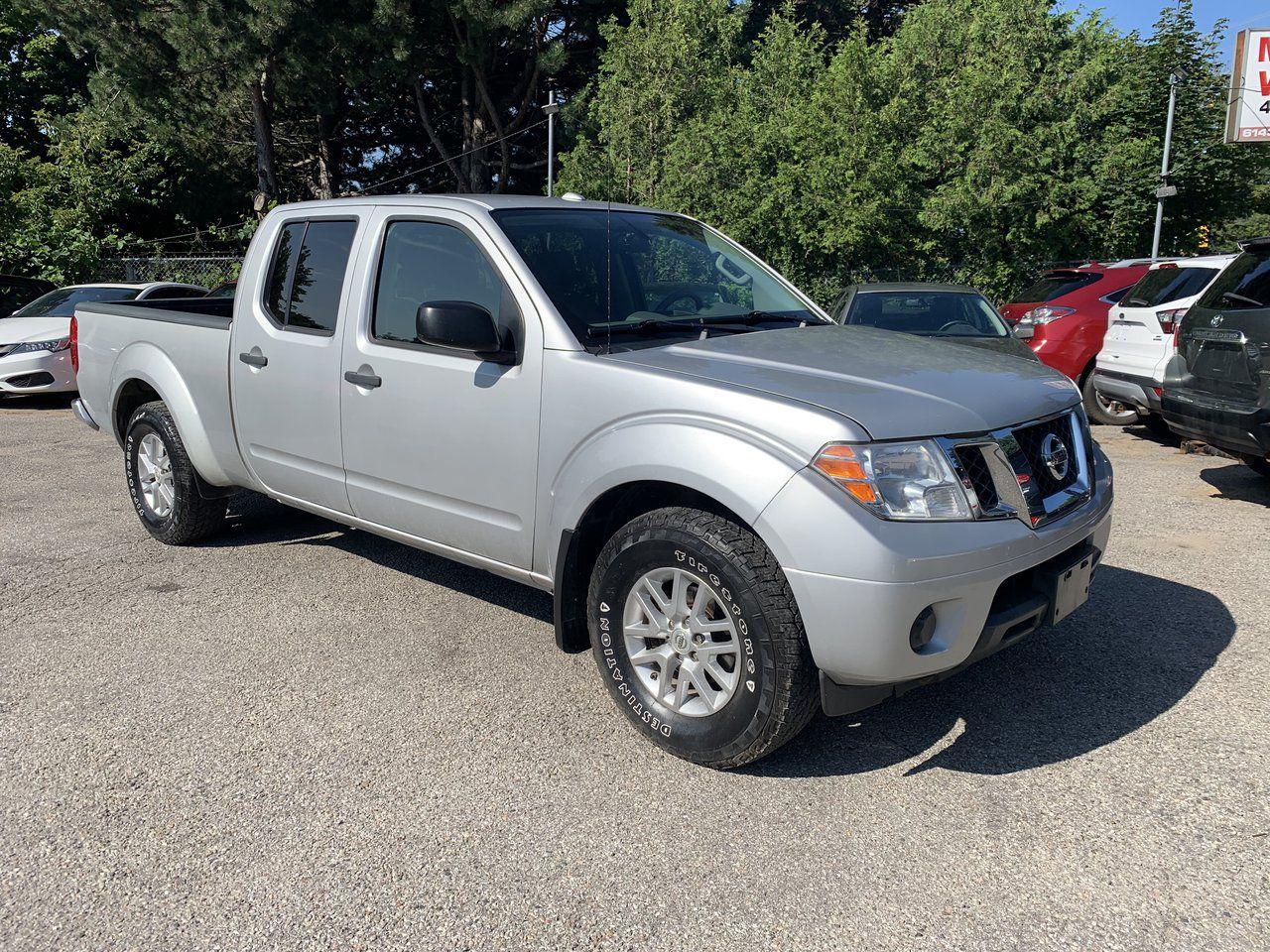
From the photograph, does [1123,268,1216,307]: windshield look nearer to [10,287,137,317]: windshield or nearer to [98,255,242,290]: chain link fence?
[10,287,137,317]: windshield

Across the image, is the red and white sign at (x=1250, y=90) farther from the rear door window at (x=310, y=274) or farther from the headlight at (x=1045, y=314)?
the rear door window at (x=310, y=274)

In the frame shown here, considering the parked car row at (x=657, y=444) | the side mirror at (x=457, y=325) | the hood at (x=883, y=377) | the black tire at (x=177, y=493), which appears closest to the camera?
the parked car row at (x=657, y=444)

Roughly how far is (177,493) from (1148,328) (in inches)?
310

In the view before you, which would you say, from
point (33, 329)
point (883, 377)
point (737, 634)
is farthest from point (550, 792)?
point (33, 329)

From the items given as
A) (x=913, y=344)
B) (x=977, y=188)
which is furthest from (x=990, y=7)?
(x=913, y=344)

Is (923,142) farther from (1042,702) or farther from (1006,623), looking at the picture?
(1006,623)

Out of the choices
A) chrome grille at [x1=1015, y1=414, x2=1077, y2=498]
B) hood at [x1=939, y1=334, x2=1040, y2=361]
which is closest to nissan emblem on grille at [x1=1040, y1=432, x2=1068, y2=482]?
chrome grille at [x1=1015, y1=414, x2=1077, y2=498]

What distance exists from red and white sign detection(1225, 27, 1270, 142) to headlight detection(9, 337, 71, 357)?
68.7ft

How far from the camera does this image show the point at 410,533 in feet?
14.1

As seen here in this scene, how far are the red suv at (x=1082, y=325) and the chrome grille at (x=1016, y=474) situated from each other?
7.32 m

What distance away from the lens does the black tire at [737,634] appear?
3037 mm

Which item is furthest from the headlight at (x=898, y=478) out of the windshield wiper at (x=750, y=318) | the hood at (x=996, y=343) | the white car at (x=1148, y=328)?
the white car at (x=1148, y=328)

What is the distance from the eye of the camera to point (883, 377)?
11.0 feet

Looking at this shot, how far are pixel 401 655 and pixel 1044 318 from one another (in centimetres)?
877
